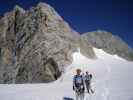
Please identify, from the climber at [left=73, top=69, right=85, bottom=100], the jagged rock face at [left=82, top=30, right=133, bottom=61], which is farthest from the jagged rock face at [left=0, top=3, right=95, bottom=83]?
the jagged rock face at [left=82, top=30, right=133, bottom=61]

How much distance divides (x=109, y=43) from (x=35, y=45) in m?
38.2

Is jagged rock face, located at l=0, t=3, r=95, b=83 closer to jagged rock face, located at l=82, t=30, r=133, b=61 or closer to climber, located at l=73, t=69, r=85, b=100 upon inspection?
climber, located at l=73, t=69, r=85, b=100

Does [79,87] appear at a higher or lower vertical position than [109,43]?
lower

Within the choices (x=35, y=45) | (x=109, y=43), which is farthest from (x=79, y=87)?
(x=109, y=43)

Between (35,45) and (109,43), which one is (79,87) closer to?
(35,45)

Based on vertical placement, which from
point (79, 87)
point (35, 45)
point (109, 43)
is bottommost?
point (79, 87)

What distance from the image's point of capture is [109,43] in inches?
2982

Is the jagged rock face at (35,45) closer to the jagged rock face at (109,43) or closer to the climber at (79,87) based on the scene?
the climber at (79,87)

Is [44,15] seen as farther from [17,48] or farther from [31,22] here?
[17,48]

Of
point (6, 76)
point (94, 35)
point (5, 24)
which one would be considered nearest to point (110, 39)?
point (94, 35)

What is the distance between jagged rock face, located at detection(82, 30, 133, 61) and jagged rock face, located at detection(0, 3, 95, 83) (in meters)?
23.6

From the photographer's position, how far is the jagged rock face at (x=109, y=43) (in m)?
71.6

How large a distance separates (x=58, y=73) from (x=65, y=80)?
2813 millimetres

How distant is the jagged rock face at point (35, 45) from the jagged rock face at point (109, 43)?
2357 centimetres
